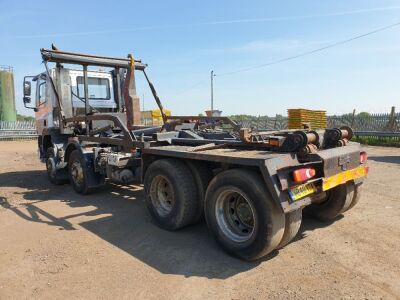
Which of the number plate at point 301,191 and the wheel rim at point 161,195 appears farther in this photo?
the wheel rim at point 161,195

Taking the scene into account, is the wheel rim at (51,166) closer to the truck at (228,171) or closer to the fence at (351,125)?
the truck at (228,171)

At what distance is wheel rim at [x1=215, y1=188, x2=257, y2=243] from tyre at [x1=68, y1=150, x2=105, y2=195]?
3.80m

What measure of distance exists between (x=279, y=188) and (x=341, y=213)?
2.18m

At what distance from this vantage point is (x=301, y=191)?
3859 millimetres

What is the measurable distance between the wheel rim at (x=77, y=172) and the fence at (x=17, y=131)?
2321cm

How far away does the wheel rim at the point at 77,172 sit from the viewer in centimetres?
753

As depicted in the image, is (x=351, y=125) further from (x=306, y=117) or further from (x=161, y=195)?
(x=161, y=195)

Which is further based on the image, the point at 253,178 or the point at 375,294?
the point at 253,178

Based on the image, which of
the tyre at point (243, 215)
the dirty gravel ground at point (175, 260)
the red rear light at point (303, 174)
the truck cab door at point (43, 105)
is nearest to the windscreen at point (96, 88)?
the truck cab door at point (43, 105)

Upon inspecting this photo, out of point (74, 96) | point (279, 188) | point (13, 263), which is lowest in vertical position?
point (13, 263)

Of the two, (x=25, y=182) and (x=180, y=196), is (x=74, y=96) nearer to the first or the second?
(x=25, y=182)

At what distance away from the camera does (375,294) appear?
324 cm

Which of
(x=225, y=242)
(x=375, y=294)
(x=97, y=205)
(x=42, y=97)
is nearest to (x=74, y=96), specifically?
(x=42, y=97)

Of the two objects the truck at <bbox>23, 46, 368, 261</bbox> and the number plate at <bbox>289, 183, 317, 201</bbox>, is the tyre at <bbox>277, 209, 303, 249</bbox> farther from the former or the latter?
the number plate at <bbox>289, 183, 317, 201</bbox>
